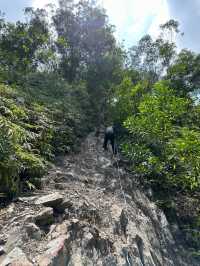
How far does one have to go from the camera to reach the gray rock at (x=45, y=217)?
20.0 ft

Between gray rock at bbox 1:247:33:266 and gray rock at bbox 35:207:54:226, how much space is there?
108cm

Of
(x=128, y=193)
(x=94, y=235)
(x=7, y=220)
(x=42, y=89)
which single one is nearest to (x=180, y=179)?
(x=128, y=193)

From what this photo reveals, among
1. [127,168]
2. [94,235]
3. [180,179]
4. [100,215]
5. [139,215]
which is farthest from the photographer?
[127,168]

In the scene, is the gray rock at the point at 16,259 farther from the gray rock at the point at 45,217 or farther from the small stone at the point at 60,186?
the small stone at the point at 60,186

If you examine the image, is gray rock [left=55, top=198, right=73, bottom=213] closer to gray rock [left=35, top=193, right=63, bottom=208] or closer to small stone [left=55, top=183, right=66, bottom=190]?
gray rock [left=35, top=193, right=63, bottom=208]

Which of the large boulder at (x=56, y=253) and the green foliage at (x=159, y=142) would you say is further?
the green foliage at (x=159, y=142)

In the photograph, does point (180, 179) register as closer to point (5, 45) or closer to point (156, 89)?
point (156, 89)

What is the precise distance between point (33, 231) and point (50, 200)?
3.97 ft

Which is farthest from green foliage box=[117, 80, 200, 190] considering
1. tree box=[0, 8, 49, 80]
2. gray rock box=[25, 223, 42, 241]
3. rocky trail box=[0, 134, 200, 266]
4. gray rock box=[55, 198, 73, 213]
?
tree box=[0, 8, 49, 80]

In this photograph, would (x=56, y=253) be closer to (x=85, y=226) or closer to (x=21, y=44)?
(x=85, y=226)

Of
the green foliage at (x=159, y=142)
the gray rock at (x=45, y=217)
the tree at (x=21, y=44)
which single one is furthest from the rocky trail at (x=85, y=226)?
the tree at (x=21, y=44)

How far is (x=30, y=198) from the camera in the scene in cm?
693

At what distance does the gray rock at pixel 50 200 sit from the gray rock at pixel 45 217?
330mm

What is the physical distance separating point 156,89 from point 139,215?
23.5 feet
